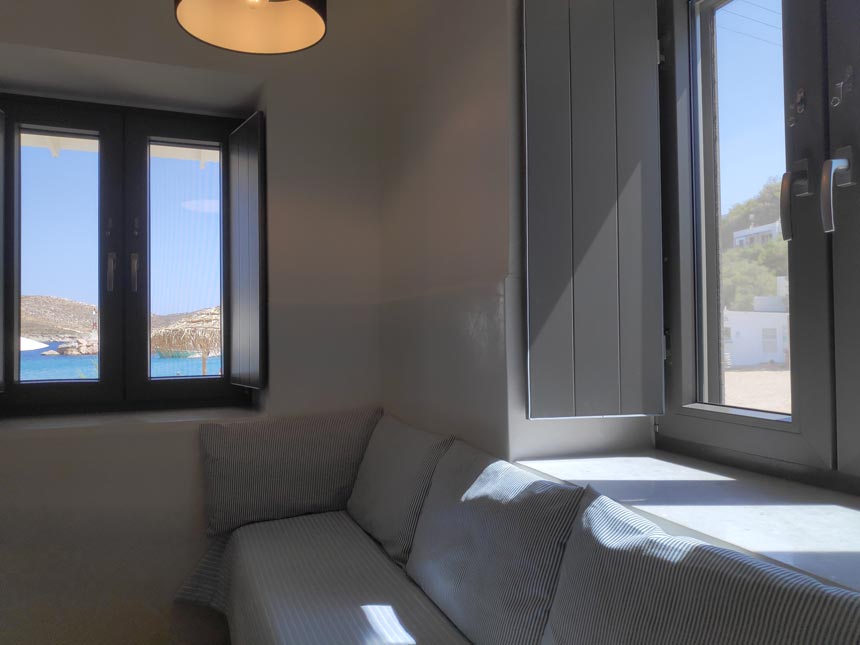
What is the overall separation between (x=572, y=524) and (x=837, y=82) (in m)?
1.08

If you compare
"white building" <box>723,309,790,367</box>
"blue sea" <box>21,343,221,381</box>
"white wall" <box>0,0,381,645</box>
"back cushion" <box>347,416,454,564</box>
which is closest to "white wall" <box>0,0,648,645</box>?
"white wall" <box>0,0,381,645</box>

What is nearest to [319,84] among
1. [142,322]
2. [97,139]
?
[97,139]

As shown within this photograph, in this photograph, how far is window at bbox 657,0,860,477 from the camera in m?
1.26

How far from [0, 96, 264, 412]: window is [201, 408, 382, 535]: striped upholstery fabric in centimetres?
39

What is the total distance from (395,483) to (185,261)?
1.50m

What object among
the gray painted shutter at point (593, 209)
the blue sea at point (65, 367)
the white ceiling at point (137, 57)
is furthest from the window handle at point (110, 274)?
the gray painted shutter at point (593, 209)

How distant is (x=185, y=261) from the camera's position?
9.07 feet

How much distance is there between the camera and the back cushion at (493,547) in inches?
49.2

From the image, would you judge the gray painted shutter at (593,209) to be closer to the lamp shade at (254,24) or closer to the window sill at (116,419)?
the lamp shade at (254,24)

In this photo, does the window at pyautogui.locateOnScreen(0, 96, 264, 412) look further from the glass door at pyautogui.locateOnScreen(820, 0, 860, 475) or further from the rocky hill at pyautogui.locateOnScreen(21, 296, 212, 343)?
the glass door at pyautogui.locateOnScreen(820, 0, 860, 475)

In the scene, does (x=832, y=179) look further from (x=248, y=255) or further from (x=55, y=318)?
(x=55, y=318)

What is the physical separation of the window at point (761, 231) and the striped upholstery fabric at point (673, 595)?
1.80 ft

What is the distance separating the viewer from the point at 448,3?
2080mm

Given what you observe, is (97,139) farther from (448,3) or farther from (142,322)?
(448,3)
